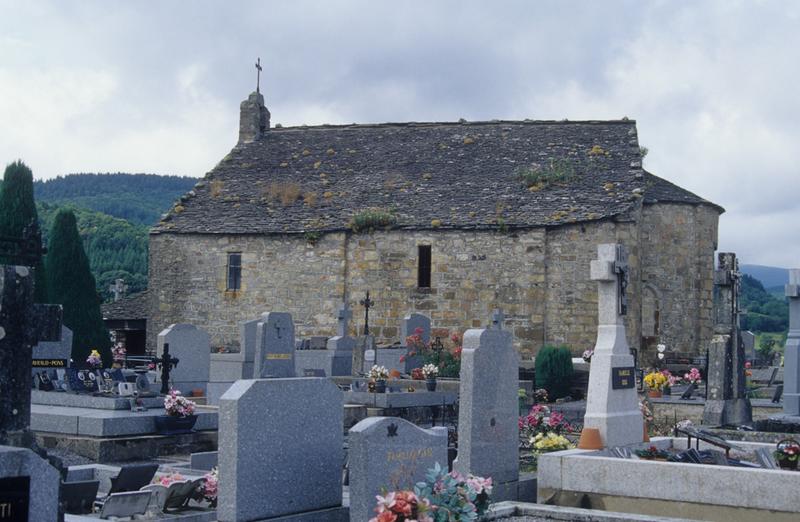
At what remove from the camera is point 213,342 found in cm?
3250

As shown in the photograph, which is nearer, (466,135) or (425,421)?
(425,421)

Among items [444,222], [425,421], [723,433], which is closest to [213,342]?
[444,222]

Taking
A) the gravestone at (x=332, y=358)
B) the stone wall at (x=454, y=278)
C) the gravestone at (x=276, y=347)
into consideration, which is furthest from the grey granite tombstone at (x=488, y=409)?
the stone wall at (x=454, y=278)

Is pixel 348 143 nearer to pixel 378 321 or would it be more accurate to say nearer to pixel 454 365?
pixel 378 321

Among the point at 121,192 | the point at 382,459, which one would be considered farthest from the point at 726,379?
the point at 121,192

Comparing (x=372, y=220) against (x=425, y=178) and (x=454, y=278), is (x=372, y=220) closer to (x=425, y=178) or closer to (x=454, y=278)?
(x=425, y=178)

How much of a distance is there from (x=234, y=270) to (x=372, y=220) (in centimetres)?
478

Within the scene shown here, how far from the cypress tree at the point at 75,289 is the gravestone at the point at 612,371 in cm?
1942

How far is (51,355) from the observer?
2048 cm

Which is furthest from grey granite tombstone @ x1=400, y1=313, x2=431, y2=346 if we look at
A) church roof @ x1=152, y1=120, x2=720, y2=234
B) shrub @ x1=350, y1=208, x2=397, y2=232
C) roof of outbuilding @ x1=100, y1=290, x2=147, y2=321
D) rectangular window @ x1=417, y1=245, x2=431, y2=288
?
roof of outbuilding @ x1=100, y1=290, x2=147, y2=321

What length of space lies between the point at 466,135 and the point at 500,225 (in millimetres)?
6110

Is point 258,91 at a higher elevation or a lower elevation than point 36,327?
higher

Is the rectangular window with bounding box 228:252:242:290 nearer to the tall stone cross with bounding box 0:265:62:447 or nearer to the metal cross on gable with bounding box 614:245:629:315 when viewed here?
the metal cross on gable with bounding box 614:245:629:315

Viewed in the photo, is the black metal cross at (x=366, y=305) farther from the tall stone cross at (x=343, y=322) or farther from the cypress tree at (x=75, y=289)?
the cypress tree at (x=75, y=289)
